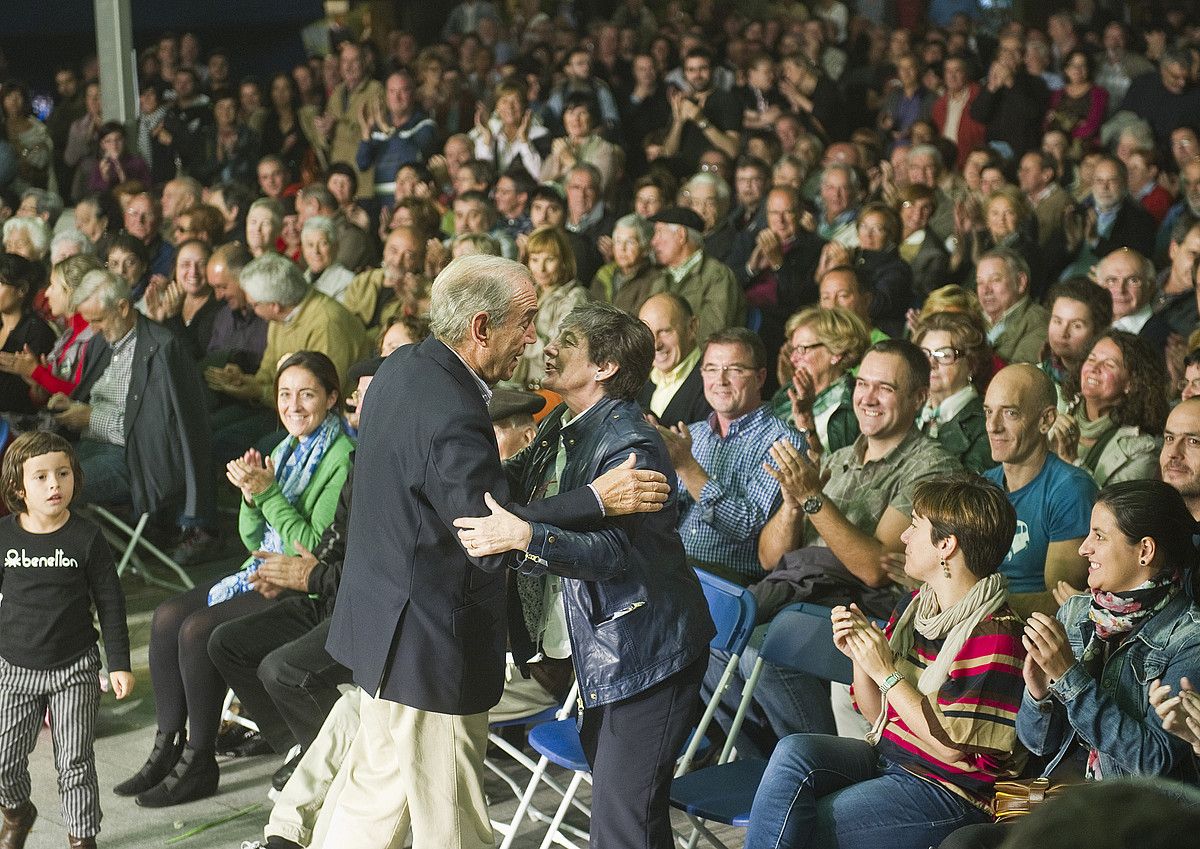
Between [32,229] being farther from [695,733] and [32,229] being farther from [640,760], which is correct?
[640,760]

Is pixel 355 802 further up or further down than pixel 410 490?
further down

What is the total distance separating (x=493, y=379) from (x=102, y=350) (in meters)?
3.88

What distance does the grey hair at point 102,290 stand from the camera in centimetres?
613

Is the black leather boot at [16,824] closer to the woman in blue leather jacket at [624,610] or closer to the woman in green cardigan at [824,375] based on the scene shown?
the woman in blue leather jacket at [624,610]

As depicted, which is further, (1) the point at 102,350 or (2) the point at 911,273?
(2) the point at 911,273

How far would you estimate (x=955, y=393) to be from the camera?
4820mm

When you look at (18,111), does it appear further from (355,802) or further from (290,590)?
(355,802)

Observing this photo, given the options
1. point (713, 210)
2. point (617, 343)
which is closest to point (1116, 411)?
point (617, 343)

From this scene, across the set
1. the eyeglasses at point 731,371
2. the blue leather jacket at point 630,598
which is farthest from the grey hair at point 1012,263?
the blue leather jacket at point 630,598

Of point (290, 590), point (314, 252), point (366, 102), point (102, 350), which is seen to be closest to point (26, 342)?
point (102, 350)

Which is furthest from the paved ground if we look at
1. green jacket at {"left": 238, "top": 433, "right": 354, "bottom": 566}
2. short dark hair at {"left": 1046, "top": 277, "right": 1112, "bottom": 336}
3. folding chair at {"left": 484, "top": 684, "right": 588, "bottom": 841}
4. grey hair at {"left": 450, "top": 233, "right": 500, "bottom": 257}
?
grey hair at {"left": 450, "top": 233, "right": 500, "bottom": 257}

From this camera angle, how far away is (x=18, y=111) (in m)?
11.5

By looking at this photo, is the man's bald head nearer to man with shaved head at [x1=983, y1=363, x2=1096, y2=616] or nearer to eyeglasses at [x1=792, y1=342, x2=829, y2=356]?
man with shaved head at [x1=983, y1=363, x2=1096, y2=616]

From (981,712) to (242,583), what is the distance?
7.86ft
